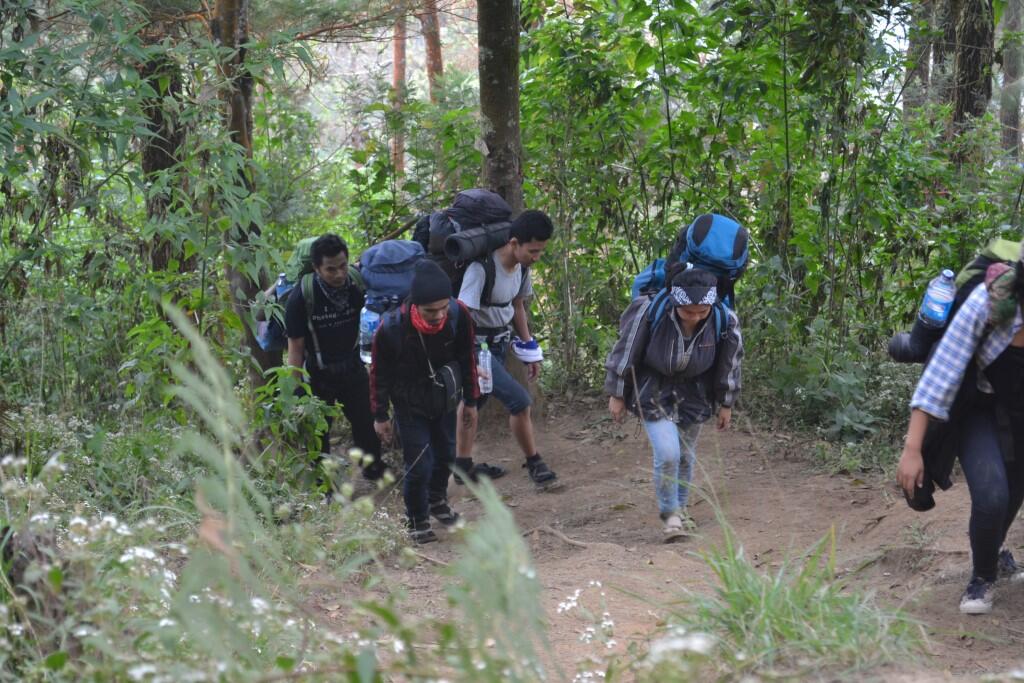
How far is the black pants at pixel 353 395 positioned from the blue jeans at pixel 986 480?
3.96m

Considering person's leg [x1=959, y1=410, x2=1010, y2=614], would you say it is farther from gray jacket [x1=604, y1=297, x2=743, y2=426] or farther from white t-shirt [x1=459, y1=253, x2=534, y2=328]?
white t-shirt [x1=459, y1=253, x2=534, y2=328]

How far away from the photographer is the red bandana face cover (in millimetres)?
6254

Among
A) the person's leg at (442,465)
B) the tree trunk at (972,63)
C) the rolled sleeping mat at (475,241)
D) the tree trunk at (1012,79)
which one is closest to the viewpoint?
the person's leg at (442,465)

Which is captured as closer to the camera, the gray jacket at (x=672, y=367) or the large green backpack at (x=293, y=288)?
the gray jacket at (x=672, y=367)

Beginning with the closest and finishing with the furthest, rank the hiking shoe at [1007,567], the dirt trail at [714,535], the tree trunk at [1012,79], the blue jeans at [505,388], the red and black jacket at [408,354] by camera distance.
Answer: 1. the dirt trail at [714,535]
2. the hiking shoe at [1007,567]
3. the red and black jacket at [408,354]
4. the blue jeans at [505,388]
5. the tree trunk at [1012,79]

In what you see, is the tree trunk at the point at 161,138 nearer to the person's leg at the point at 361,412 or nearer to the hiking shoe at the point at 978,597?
the person's leg at the point at 361,412

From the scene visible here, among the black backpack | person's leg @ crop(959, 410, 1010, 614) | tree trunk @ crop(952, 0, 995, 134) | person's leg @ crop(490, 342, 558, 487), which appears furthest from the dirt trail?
tree trunk @ crop(952, 0, 995, 134)

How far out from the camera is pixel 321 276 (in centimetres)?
711

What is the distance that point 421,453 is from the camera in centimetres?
646

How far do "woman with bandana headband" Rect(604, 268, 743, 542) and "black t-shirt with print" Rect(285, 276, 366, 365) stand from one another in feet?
6.50

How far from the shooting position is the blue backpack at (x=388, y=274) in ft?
22.8

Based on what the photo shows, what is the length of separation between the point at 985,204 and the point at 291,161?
6.61 metres

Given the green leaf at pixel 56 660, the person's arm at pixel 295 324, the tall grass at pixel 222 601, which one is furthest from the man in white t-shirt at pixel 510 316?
the green leaf at pixel 56 660

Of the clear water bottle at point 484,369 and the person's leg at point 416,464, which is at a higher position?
the clear water bottle at point 484,369
